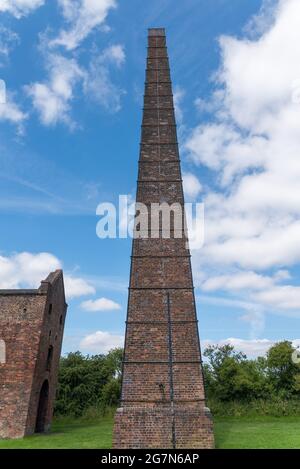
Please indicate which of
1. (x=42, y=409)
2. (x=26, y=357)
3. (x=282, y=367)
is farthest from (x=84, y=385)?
(x=26, y=357)

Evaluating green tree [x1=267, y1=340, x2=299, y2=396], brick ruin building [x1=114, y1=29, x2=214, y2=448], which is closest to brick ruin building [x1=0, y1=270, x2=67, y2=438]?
brick ruin building [x1=114, y1=29, x2=214, y2=448]

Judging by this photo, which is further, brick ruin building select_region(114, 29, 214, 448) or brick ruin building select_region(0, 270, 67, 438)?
brick ruin building select_region(0, 270, 67, 438)

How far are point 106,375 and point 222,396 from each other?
32.0 ft

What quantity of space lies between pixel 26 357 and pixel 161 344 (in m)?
6.03

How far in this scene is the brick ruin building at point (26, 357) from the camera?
12727 millimetres

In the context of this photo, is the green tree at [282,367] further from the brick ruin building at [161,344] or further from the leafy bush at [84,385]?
the brick ruin building at [161,344]

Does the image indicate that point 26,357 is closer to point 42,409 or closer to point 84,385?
point 42,409

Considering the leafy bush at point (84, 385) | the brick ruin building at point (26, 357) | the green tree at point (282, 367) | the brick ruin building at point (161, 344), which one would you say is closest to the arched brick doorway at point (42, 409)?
the brick ruin building at point (26, 357)

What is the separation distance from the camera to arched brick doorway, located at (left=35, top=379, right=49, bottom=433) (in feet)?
49.4

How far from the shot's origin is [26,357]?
13453mm

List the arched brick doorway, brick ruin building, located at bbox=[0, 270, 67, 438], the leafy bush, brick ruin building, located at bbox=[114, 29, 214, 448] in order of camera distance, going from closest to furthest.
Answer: brick ruin building, located at bbox=[114, 29, 214, 448] < brick ruin building, located at bbox=[0, 270, 67, 438] < the arched brick doorway < the leafy bush

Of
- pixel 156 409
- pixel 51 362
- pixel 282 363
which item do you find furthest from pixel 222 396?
pixel 156 409

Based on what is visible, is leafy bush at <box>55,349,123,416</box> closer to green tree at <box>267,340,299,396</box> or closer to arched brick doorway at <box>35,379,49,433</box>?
arched brick doorway at <box>35,379,49,433</box>

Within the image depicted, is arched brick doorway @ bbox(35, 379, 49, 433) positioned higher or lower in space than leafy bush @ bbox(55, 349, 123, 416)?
lower
